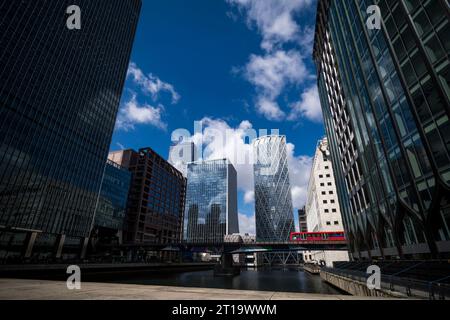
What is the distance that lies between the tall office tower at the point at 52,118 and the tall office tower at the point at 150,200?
1200 inches

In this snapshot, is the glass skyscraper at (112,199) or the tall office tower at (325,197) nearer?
the glass skyscraper at (112,199)

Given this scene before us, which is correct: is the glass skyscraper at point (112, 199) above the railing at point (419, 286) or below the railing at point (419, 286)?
above

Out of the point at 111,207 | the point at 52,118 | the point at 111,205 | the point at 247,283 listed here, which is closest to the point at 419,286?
the point at 247,283

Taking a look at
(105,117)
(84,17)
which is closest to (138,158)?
(105,117)

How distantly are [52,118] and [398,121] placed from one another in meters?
76.2

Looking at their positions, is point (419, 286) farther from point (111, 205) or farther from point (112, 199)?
point (112, 199)

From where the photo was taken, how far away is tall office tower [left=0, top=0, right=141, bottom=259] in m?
53.0

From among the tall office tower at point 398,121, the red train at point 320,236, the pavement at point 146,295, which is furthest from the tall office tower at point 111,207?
the pavement at point 146,295

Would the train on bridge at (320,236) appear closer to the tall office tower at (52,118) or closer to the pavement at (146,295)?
the pavement at (146,295)

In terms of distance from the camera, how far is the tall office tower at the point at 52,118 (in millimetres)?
52969

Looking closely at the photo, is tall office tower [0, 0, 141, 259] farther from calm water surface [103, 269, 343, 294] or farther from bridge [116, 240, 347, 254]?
calm water surface [103, 269, 343, 294]

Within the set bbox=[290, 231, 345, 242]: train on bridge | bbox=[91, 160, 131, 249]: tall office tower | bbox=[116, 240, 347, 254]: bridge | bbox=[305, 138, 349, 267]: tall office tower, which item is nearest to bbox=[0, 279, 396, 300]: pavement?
bbox=[290, 231, 345, 242]: train on bridge

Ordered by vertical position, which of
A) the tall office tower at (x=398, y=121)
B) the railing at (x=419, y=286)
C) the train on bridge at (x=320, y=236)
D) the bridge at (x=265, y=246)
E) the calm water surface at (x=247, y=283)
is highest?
the tall office tower at (x=398, y=121)

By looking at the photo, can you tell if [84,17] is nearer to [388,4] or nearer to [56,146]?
[56,146]
